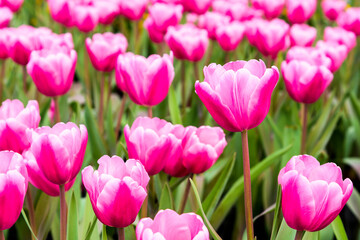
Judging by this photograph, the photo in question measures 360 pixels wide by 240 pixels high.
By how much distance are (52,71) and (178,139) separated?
516 millimetres

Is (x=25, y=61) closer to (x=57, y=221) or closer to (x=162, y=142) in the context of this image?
(x=57, y=221)

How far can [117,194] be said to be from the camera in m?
0.85

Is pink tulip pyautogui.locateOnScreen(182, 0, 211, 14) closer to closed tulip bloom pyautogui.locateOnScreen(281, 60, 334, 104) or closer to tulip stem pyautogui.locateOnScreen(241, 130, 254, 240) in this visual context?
closed tulip bloom pyautogui.locateOnScreen(281, 60, 334, 104)

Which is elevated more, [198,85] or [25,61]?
[198,85]

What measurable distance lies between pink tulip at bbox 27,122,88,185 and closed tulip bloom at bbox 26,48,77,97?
1.72ft

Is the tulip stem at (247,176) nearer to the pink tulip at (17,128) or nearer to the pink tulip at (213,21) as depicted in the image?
the pink tulip at (17,128)

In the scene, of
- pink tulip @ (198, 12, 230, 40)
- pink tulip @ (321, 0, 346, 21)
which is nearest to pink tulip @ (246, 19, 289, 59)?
pink tulip @ (198, 12, 230, 40)

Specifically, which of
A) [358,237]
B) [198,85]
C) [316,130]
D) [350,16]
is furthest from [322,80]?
[350,16]

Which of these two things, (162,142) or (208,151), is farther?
(208,151)

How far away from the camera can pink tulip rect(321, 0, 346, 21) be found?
289 centimetres

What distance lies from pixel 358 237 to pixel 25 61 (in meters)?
1.28

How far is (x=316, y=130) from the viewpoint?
6.47 ft

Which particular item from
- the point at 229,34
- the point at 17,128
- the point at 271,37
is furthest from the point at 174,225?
the point at 229,34

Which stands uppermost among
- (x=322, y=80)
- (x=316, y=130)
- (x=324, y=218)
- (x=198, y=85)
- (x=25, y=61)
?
(x=198, y=85)
